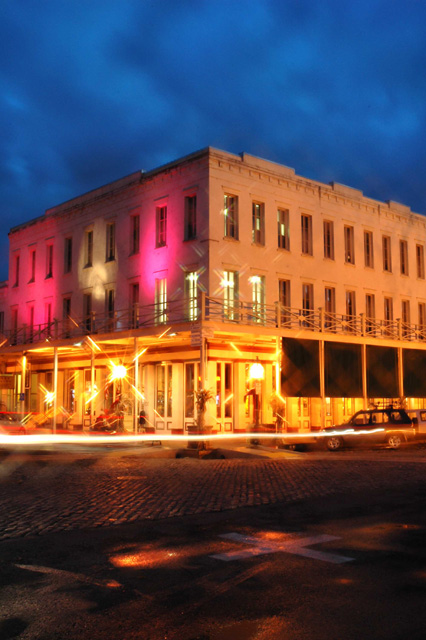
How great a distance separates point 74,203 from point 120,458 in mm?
19977

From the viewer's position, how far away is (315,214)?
3192cm

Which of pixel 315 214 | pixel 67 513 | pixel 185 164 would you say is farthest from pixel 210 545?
pixel 315 214

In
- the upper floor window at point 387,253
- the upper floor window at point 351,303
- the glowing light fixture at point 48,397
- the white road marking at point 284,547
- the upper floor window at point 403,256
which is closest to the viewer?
the white road marking at point 284,547

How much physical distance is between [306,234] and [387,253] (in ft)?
21.4

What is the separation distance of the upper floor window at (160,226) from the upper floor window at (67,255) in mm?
7405

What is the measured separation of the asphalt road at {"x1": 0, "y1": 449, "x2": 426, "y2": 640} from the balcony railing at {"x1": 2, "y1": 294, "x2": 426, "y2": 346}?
12.3 m

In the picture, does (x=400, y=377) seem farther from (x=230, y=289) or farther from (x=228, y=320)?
(x=228, y=320)

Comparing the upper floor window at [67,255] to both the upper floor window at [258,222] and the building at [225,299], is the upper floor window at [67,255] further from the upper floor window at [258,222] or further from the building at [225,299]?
the upper floor window at [258,222]

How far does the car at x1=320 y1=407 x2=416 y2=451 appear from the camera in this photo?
903 inches

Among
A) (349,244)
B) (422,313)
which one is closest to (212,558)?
(349,244)

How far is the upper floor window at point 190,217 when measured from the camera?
2831 centimetres

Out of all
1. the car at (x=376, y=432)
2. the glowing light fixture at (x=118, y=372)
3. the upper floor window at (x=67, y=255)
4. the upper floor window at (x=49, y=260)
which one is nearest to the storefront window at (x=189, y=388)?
the glowing light fixture at (x=118, y=372)

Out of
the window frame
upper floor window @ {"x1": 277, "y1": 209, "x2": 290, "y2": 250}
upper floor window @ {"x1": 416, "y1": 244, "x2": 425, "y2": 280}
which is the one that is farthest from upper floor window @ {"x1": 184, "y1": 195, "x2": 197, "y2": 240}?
upper floor window @ {"x1": 416, "y1": 244, "x2": 425, "y2": 280}

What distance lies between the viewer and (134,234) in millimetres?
31375
